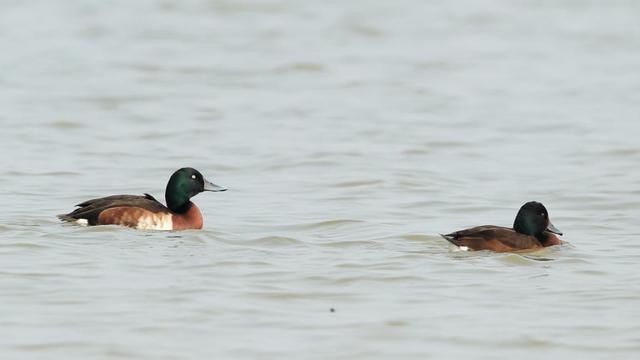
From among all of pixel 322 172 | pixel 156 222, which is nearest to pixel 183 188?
pixel 156 222

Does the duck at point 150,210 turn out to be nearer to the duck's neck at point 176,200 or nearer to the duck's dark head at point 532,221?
the duck's neck at point 176,200

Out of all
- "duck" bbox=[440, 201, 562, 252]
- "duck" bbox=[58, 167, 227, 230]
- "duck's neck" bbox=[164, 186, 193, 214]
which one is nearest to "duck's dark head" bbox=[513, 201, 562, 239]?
Result: "duck" bbox=[440, 201, 562, 252]

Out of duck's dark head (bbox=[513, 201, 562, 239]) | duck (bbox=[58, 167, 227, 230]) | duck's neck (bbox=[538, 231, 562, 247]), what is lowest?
duck's neck (bbox=[538, 231, 562, 247])

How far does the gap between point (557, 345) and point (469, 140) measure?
390 inches

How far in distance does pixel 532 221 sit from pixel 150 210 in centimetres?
300

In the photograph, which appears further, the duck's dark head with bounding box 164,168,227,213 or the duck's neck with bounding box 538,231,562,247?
the duck's dark head with bounding box 164,168,227,213

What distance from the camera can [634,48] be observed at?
89.5 ft

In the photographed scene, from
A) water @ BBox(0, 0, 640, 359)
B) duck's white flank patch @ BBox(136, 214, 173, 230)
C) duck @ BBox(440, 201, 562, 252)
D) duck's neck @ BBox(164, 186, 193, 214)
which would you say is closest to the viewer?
water @ BBox(0, 0, 640, 359)

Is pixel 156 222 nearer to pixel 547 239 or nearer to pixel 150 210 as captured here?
pixel 150 210

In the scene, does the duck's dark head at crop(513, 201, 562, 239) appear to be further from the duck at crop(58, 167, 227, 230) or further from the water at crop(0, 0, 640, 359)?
the duck at crop(58, 167, 227, 230)

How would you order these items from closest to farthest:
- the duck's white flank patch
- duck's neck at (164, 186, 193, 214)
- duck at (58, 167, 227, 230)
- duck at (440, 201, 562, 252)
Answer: duck at (440, 201, 562, 252) → duck at (58, 167, 227, 230) → the duck's white flank patch → duck's neck at (164, 186, 193, 214)

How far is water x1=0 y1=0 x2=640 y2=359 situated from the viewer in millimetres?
9570

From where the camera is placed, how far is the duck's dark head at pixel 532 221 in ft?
40.2

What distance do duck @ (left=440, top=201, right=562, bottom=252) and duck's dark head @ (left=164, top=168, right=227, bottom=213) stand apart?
89.3 inches
